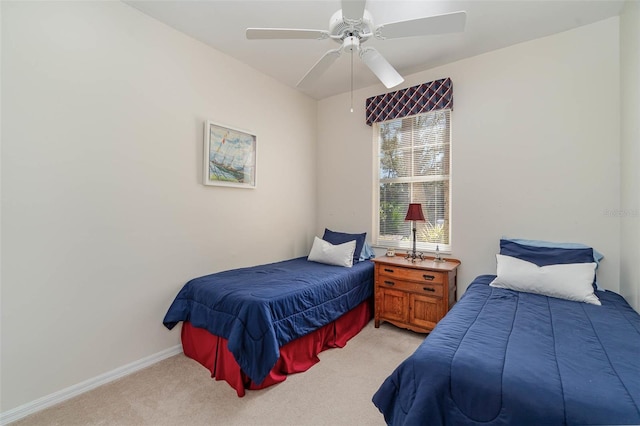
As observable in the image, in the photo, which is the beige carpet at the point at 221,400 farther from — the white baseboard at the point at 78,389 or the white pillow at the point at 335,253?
the white pillow at the point at 335,253

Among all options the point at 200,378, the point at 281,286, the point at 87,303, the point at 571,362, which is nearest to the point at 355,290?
the point at 281,286

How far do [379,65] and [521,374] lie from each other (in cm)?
201

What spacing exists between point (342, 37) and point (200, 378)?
2638 mm

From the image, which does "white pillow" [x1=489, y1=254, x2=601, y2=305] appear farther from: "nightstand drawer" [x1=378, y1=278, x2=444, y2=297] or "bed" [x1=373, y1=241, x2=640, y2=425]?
"nightstand drawer" [x1=378, y1=278, x2=444, y2=297]

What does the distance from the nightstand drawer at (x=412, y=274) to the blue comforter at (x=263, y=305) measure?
293 millimetres

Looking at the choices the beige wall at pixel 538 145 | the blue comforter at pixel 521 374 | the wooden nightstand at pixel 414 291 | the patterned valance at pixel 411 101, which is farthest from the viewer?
the patterned valance at pixel 411 101

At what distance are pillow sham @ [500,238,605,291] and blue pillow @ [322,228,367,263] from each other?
144cm

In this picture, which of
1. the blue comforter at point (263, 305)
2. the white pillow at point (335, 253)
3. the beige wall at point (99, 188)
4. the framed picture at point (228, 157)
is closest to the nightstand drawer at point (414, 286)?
the blue comforter at point (263, 305)

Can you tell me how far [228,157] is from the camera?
289 cm

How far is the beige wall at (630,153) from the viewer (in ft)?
6.28

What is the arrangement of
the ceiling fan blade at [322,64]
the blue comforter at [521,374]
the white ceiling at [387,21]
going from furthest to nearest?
the white ceiling at [387,21] → the ceiling fan blade at [322,64] → the blue comforter at [521,374]

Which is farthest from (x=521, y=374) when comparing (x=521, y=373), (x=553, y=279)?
(x=553, y=279)

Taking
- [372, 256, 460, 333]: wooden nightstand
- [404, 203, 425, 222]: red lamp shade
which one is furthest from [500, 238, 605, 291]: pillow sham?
[404, 203, 425, 222]: red lamp shade

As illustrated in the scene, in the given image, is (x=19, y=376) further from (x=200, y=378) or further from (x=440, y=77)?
(x=440, y=77)
